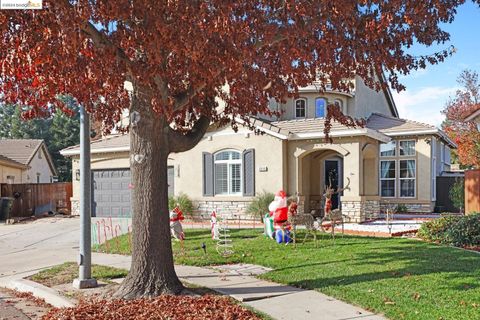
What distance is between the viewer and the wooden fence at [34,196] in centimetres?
2652

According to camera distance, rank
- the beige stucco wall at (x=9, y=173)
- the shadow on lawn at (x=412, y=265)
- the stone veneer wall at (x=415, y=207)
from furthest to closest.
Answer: the beige stucco wall at (x=9, y=173) → the stone veneer wall at (x=415, y=207) → the shadow on lawn at (x=412, y=265)

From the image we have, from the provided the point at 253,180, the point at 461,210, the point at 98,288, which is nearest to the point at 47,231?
the point at 253,180

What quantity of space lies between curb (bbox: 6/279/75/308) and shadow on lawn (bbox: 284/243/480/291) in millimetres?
3705

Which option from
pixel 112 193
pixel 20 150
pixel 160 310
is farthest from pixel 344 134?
pixel 20 150

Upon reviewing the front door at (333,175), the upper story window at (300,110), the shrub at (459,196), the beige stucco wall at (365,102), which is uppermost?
the beige stucco wall at (365,102)

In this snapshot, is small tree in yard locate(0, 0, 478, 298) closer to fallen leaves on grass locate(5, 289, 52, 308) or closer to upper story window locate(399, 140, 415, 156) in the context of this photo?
fallen leaves on grass locate(5, 289, 52, 308)

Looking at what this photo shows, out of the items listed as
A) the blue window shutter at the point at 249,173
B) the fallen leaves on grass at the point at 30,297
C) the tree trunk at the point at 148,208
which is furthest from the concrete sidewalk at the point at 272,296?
the blue window shutter at the point at 249,173

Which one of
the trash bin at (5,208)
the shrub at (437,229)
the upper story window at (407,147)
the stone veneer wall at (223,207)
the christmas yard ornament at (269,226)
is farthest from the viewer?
the trash bin at (5,208)

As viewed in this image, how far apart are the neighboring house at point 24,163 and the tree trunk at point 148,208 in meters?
24.8

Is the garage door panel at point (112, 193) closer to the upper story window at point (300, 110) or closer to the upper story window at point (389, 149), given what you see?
the upper story window at point (300, 110)

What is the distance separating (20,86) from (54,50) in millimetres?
2453

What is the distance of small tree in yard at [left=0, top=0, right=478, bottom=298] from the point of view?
661 centimetres

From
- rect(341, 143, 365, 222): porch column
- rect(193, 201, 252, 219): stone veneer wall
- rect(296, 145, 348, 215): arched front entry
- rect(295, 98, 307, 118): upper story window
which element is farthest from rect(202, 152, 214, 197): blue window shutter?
rect(295, 98, 307, 118): upper story window

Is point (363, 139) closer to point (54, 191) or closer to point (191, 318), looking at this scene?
point (191, 318)
